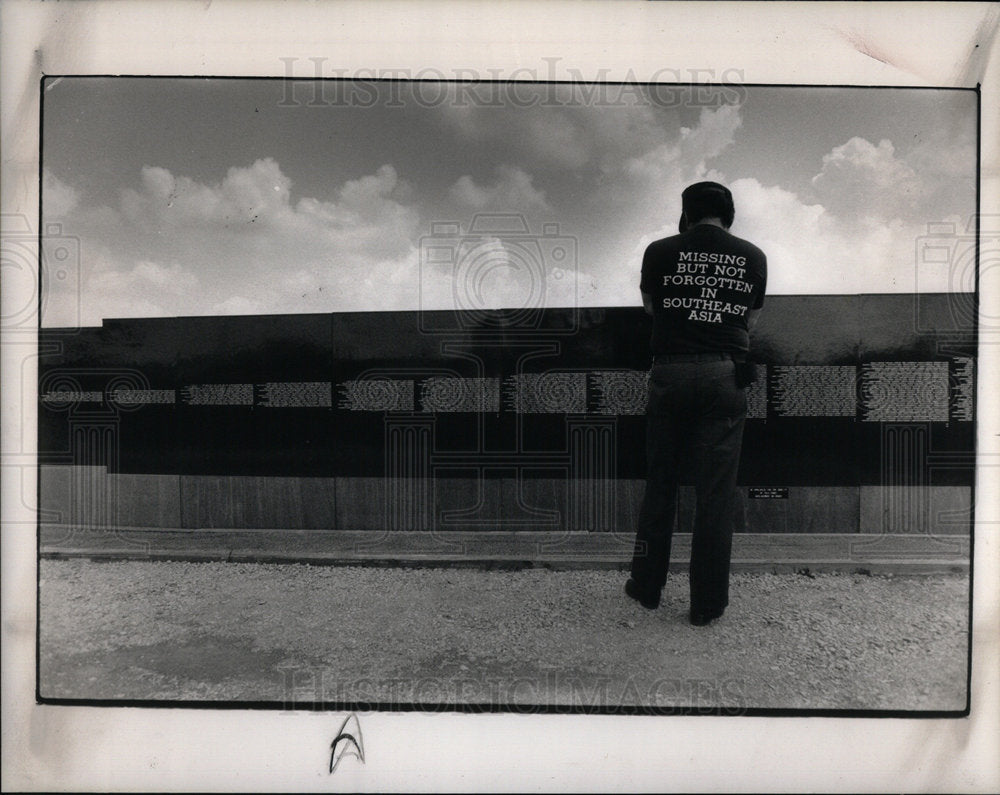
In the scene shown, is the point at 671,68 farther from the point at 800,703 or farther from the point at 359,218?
the point at 800,703

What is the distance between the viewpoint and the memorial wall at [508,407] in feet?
8.97

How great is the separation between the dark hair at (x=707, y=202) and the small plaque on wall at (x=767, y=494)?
1.58 meters

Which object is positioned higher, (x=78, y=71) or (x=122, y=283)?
(x=78, y=71)

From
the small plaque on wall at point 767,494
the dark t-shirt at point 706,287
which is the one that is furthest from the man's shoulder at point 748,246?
the small plaque on wall at point 767,494

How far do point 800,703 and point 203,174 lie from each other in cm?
355

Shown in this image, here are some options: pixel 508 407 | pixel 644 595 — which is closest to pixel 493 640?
pixel 644 595

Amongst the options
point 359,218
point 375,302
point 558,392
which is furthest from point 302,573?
point 359,218

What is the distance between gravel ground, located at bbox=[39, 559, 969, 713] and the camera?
2057 mm

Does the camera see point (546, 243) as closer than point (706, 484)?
No

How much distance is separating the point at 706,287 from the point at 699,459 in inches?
30.8

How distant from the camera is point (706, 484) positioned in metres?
2.28

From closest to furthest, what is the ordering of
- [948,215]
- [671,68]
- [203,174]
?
1. [671,68]
2. [948,215]
3. [203,174]

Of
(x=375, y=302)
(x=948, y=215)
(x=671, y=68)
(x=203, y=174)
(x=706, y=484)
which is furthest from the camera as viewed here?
(x=375, y=302)

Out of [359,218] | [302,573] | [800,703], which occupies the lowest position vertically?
[800,703]
